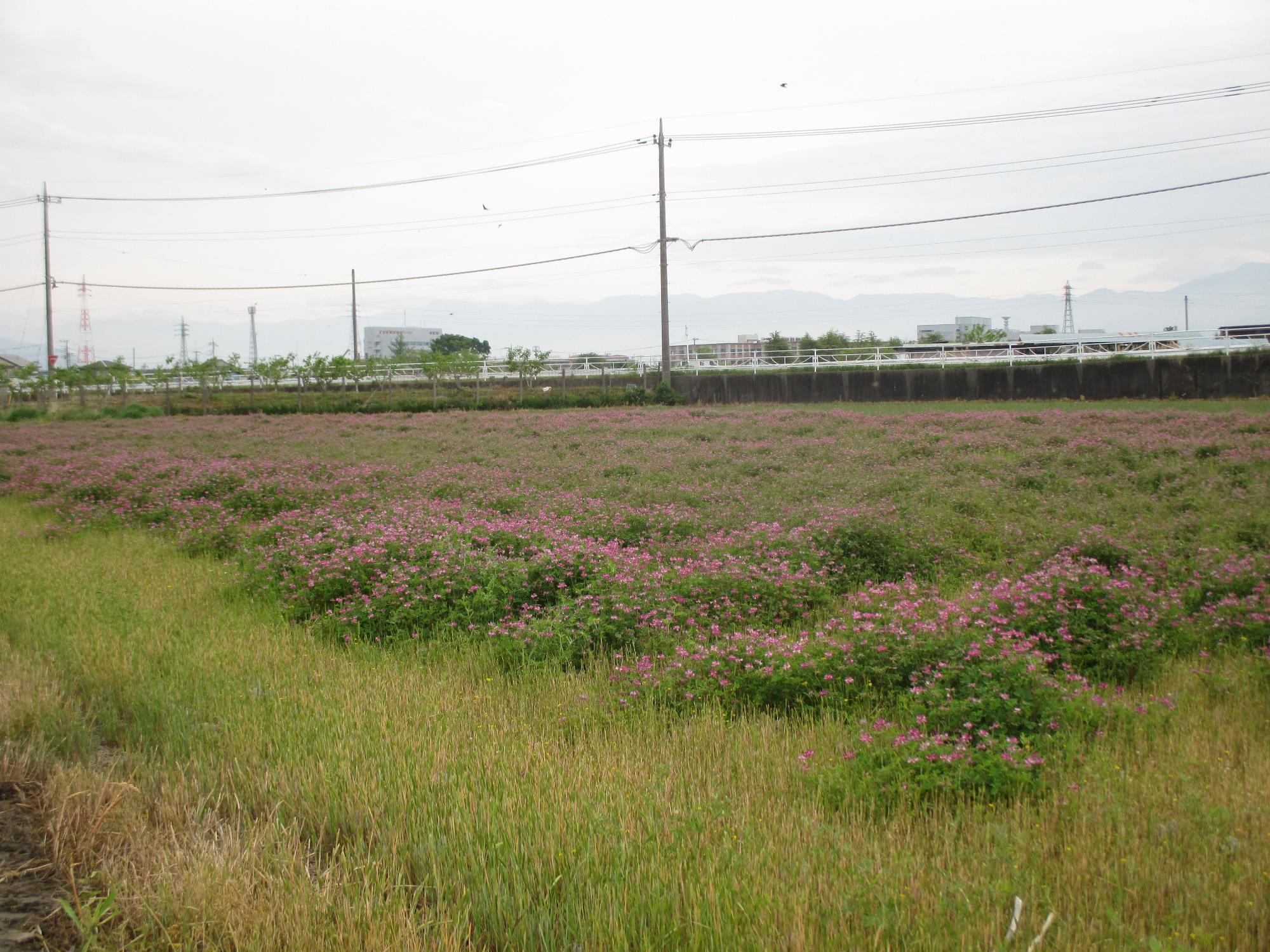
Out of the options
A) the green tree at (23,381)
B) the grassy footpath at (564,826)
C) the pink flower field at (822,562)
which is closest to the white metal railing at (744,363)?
the green tree at (23,381)

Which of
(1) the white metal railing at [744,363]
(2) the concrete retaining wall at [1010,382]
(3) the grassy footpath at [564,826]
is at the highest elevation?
(1) the white metal railing at [744,363]

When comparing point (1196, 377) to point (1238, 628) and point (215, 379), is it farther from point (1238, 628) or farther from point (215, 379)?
point (215, 379)

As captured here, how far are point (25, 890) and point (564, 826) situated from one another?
2509 millimetres

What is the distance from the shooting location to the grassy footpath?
134 inches

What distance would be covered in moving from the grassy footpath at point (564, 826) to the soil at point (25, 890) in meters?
0.11

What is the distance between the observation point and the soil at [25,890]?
369 cm

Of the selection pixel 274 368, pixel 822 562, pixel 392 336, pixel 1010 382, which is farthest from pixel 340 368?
pixel 392 336

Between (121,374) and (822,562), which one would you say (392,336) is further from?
(822,562)

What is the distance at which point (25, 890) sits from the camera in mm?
4070

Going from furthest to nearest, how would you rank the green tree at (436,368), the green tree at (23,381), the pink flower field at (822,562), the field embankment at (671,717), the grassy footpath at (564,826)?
1. the green tree at (23,381)
2. the green tree at (436,368)
3. the pink flower field at (822,562)
4. the field embankment at (671,717)
5. the grassy footpath at (564,826)

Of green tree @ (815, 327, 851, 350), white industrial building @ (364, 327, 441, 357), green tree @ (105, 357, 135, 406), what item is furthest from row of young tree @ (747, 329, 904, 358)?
white industrial building @ (364, 327, 441, 357)

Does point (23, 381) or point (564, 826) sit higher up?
point (23, 381)

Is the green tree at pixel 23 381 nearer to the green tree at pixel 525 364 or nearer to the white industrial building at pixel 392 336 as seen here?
the green tree at pixel 525 364

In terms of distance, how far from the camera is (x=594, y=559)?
914cm
